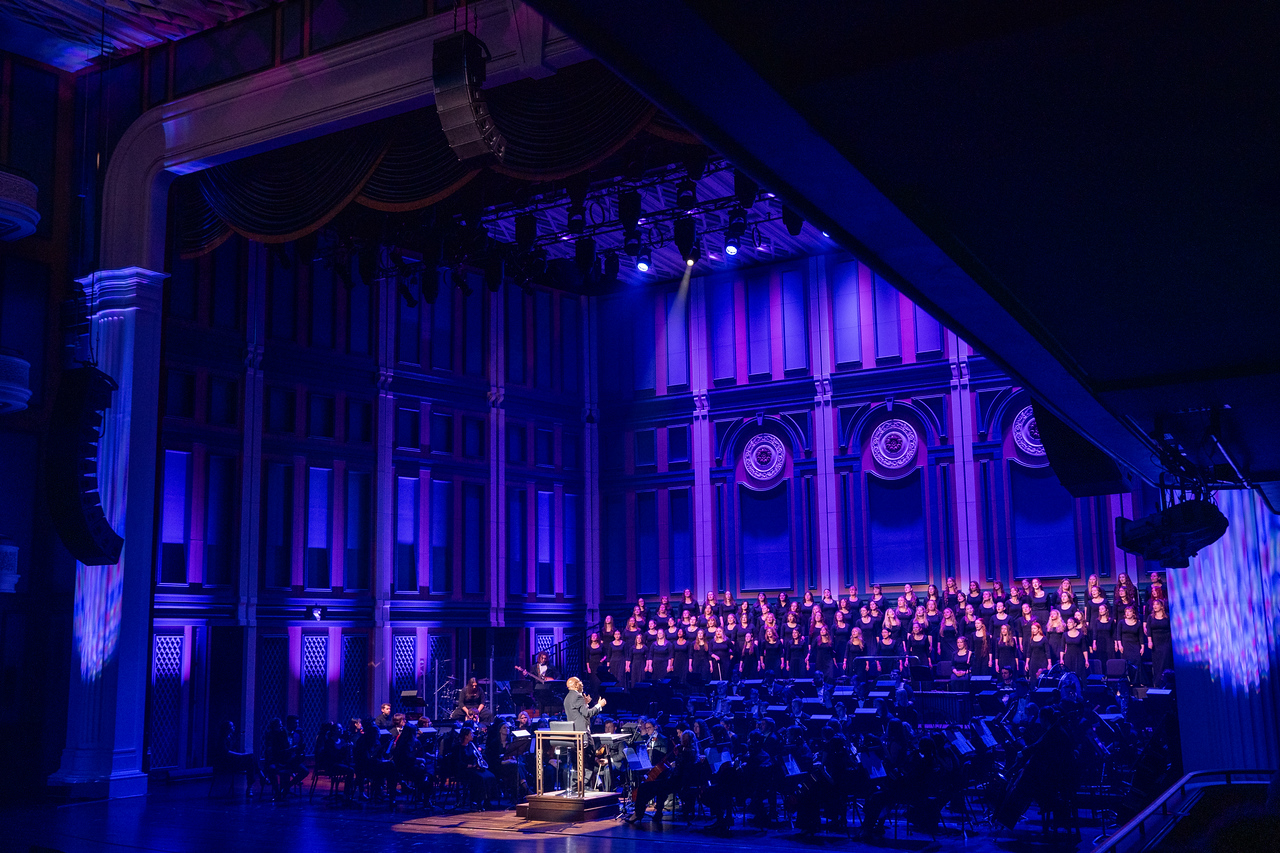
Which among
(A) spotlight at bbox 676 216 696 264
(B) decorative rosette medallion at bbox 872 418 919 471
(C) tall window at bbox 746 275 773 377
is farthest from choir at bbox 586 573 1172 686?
(A) spotlight at bbox 676 216 696 264

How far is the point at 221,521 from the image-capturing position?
805 inches

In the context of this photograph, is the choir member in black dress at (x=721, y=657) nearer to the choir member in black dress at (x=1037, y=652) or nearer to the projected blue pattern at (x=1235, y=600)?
the choir member in black dress at (x=1037, y=652)

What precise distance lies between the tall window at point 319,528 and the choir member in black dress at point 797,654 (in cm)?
936

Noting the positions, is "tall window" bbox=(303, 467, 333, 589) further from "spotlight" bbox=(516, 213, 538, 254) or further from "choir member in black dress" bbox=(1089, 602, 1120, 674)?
"choir member in black dress" bbox=(1089, 602, 1120, 674)

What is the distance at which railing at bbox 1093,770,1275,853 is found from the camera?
16.5 feet

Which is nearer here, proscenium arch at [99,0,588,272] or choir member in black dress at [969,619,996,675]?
proscenium arch at [99,0,588,272]

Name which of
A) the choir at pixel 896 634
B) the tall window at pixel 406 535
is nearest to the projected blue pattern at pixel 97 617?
the tall window at pixel 406 535

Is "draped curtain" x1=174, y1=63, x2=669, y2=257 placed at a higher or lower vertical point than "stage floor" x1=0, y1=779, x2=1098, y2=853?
higher

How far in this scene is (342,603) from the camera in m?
22.2

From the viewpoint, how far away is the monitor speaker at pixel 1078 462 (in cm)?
945

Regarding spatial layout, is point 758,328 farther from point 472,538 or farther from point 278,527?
point 278,527

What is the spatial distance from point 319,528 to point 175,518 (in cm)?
314

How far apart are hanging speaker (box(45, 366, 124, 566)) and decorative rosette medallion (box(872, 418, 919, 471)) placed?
16800mm

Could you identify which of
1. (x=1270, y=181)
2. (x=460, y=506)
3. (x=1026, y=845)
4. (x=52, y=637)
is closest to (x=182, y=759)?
(x=52, y=637)
